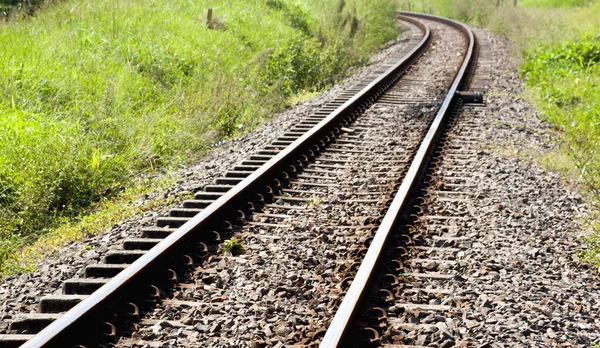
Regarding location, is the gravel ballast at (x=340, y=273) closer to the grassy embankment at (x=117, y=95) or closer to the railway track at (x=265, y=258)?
the railway track at (x=265, y=258)

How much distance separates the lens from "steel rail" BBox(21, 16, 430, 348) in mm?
3938

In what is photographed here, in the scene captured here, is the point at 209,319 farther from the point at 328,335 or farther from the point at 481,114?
the point at 481,114

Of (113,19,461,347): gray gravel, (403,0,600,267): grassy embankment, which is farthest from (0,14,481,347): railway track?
(403,0,600,267): grassy embankment

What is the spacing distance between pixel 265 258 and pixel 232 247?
0.29m

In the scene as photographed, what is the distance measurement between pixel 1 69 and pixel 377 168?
478 cm

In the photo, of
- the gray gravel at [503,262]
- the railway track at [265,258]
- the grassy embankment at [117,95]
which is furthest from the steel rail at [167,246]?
the gray gravel at [503,262]

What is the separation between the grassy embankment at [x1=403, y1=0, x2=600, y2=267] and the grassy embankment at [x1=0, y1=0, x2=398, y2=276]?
155 inches

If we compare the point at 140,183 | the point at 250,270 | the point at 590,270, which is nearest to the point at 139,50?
the point at 140,183

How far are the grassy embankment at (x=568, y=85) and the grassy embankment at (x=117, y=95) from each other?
3.93m

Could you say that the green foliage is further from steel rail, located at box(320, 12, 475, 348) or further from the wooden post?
the wooden post

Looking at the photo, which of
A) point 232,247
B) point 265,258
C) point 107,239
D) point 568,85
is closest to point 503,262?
point 265,258

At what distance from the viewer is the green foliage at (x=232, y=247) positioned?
549 cm

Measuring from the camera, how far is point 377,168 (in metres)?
7.96

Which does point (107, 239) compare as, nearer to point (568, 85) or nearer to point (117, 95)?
point (117, 95)
